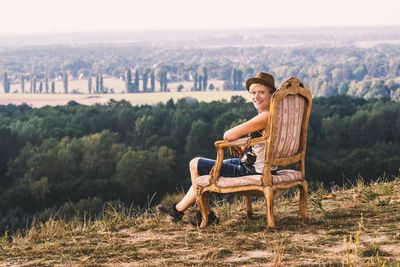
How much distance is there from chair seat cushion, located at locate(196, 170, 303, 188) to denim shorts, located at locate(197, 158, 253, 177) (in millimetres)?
74

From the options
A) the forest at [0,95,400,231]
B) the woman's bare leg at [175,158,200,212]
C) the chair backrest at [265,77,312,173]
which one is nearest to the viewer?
the chair backrest at [265,77,312,173]

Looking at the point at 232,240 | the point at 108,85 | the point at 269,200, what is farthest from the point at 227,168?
the point at 108,85

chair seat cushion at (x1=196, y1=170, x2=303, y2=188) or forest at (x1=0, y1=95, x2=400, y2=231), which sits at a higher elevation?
chair seat cushion at (x1=196, y1=170, x2=303, y2=188)

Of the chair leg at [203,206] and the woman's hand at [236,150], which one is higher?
the woman's hand at [236,150]

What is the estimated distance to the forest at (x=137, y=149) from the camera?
46.9 meters

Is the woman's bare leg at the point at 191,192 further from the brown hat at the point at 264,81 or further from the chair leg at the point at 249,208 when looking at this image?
the brown hat at the point at 264,81

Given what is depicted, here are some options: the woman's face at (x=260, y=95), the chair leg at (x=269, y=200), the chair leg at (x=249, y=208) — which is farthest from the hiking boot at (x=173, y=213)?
the woman's face at (x=260, y=95)

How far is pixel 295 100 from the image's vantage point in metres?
6.59

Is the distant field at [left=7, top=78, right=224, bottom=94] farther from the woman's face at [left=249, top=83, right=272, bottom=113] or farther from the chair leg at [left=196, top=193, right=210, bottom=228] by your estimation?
the woman's face at [left=249, top=83, right=272, bottom=113]

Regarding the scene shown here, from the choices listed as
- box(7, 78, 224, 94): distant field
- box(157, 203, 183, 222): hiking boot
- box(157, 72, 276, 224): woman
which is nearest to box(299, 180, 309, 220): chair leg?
box(157, 72, 276, 224): woman

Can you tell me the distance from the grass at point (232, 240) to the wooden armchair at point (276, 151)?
32 cm

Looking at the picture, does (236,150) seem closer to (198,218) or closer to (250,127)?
(250,127)

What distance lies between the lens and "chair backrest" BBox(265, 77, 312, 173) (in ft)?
21.1

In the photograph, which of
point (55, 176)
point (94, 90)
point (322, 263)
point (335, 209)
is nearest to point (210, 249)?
point (322, 263)
